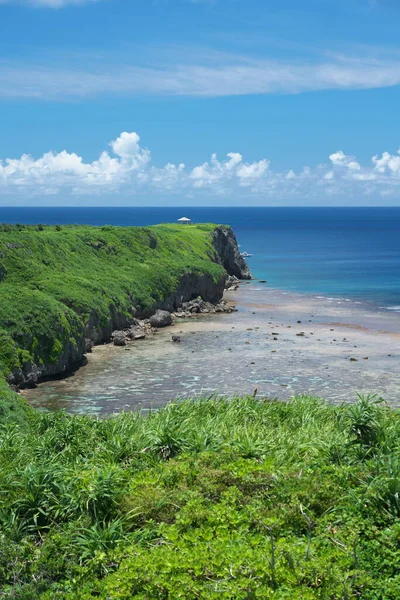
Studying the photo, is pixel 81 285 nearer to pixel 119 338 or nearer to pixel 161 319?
pixel 119 338

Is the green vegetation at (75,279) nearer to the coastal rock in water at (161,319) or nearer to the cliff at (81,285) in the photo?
the cliff at (81,285)

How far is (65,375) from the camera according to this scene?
45.0m

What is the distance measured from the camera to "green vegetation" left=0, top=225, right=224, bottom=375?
44469 millimetres

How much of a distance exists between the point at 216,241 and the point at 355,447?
295 feet

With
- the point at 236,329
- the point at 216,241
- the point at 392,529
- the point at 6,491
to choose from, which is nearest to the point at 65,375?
the point at 236,329

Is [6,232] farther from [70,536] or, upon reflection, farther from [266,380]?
[70,536]

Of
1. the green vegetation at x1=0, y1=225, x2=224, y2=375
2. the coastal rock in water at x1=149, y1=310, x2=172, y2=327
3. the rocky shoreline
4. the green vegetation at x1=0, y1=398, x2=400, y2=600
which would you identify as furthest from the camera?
the coastal rock in water at x1=149, y1=310, x2=172, y2=327

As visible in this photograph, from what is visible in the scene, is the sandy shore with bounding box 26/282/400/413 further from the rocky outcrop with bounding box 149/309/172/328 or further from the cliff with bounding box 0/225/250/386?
the cliff with bounding box 0/225/250/386

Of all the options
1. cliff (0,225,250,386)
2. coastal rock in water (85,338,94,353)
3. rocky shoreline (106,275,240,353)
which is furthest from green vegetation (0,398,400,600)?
rocky shoreline (106,275,240,353)

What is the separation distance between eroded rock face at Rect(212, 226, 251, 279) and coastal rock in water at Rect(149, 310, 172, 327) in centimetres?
3915

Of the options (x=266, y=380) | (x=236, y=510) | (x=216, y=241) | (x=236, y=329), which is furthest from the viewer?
(x=216, y=241)

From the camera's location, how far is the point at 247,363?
47500mm

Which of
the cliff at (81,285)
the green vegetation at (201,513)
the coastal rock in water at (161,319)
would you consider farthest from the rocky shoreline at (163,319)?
the green vegetation at (201,513)

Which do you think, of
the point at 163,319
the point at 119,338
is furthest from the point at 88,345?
the point at 163,319
